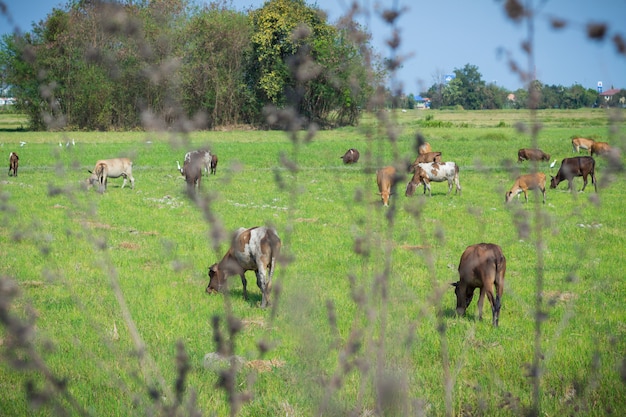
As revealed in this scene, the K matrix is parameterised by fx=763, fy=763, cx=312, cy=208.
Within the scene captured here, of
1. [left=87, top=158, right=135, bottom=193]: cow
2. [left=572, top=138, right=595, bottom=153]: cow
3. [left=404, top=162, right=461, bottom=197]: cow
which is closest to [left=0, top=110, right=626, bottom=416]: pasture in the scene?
[left=404, top=162, right=461, bottom=197]: cow

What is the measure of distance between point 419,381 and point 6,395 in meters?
3.93

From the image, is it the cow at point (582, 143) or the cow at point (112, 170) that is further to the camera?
the cow at point (582, 143)

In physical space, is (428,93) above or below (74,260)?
above

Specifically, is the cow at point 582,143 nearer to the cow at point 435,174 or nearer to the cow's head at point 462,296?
the cow at point 435,174

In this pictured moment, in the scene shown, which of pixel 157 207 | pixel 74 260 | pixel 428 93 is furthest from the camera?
pixel 157 207

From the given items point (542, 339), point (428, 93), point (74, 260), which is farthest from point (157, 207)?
point (428, 93)

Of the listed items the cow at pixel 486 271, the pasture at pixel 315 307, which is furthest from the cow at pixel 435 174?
the cow at pixel 486 271

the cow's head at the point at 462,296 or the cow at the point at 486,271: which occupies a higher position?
the cow at the point at 486,271

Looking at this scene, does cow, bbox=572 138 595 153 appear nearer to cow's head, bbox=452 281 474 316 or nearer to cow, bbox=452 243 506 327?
cow's head, bbox=452 281 474 316

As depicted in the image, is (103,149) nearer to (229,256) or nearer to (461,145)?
(461,145)

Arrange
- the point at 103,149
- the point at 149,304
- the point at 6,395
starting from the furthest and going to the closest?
the point at 103,149, the point at 149,304, the point at 6,395

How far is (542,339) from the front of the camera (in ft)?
30.5

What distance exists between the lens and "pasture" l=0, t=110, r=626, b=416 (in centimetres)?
252

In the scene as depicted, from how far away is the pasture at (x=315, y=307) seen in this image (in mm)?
2521
